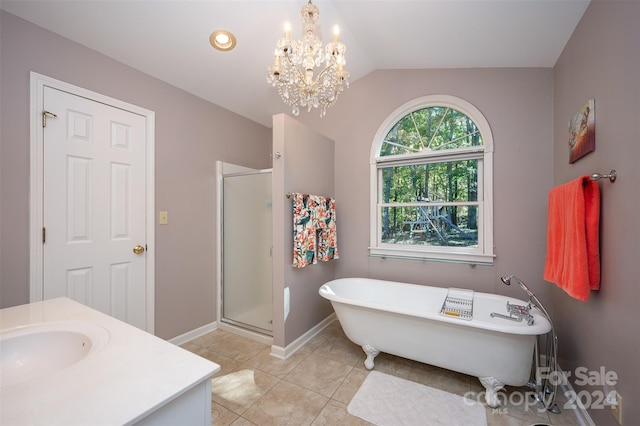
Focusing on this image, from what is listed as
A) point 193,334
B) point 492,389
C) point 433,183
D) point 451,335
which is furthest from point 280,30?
point 492,389

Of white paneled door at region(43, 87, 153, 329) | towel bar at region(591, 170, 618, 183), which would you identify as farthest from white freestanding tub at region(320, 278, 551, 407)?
white paneled door at region(43, 87, 153, 329)

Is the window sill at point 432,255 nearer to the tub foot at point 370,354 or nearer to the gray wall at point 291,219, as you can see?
the gray wall at point 291,219

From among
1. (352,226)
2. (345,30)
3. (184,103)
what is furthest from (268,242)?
(345,30)

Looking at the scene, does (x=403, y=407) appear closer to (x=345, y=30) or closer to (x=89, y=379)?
(x=89, y=379)

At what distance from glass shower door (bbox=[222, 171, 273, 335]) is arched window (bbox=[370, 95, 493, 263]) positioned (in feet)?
3.84

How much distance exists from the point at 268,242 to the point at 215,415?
139 cm

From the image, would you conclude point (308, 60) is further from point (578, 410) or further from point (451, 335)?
point (578, 410)

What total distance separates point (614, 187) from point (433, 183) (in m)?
1.41

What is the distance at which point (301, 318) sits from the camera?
8.24 feet

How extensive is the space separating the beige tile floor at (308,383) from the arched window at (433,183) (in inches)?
40.6

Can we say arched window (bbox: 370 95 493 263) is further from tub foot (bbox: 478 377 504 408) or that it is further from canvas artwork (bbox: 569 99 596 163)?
tub foot (bbox: 478 377 504 408)

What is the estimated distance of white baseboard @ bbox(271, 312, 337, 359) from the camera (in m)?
2.27

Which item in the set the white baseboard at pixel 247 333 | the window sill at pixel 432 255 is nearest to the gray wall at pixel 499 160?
the window sill at pixel 432 255

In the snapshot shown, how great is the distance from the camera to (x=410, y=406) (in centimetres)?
168
